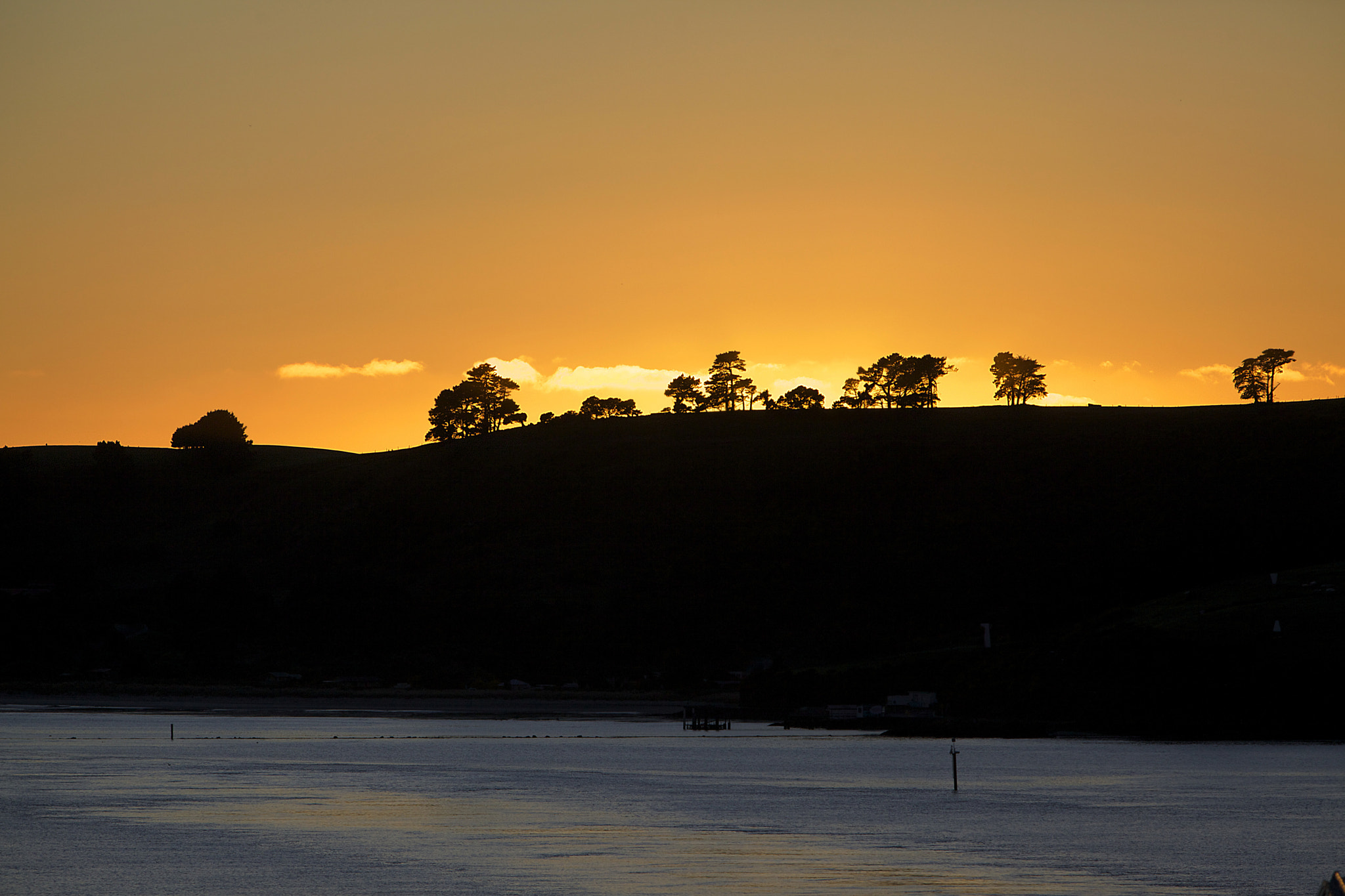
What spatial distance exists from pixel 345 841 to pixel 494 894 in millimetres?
8949

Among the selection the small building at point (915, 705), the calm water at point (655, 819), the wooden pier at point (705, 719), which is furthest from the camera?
the small building at point (915, 705)

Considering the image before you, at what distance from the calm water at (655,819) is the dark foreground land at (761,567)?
15884mm

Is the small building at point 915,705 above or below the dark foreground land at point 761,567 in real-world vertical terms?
below

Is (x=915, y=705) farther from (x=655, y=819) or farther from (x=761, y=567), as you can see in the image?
(x=655, y=819)

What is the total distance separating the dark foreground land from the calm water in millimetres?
15884

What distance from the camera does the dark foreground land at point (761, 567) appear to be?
8450 cm

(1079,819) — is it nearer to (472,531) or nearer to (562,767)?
(562,767)

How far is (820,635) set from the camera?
4941 inches

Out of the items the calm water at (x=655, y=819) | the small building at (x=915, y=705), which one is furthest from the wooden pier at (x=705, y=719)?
the calm water at (x=655, y=819)

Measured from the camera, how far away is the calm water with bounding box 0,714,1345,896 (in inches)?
1072

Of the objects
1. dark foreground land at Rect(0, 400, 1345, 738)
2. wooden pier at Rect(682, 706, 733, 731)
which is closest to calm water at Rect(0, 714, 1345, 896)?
wooden pier at Rect(682, 706, 733, 731)

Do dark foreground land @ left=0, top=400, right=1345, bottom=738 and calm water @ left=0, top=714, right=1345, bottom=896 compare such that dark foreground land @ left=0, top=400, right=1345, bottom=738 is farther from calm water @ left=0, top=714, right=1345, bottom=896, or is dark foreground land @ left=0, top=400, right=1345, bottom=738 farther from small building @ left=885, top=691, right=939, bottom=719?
calm water @ left=0, top=714, right=1345, bottom=896

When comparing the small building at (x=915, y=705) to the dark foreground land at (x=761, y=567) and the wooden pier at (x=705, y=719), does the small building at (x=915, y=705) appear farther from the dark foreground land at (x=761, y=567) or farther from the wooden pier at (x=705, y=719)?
the wooden pier at (x=705, y=719)

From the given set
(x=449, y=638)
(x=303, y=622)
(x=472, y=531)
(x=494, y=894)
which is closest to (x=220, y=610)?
(x=303, y=622)
